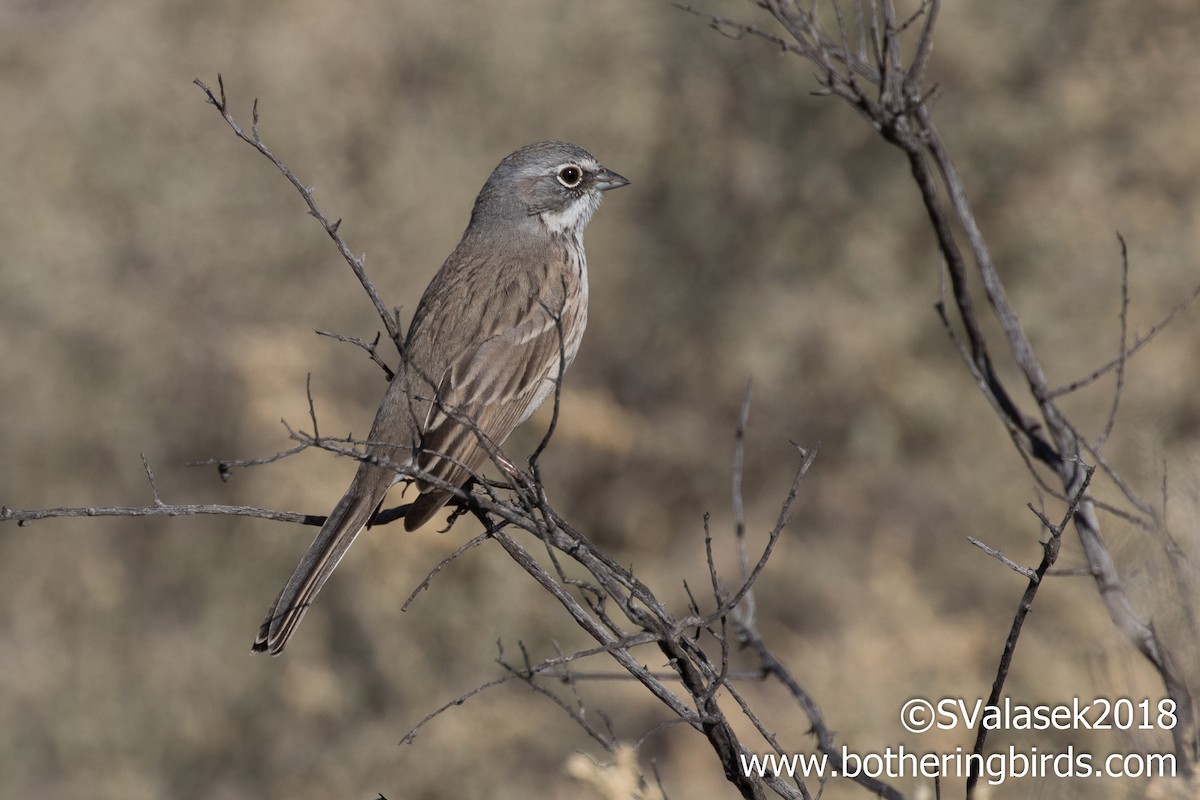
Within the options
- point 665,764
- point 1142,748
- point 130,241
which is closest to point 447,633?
point 665,764

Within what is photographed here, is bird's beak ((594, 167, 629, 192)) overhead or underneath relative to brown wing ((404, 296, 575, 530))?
overhead

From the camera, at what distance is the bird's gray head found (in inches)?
205

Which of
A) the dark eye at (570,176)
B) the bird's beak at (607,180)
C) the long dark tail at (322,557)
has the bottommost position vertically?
the long dark tail at (322,557)

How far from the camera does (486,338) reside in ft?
15.1

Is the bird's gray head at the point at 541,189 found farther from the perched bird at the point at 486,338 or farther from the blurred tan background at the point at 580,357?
the blurred tan background at the point at 580,357

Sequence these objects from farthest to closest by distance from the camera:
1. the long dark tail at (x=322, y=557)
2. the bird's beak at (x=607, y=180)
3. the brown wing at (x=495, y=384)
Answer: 1. the bird's beak at (x=607, y=180)
2. the brown wing at (x=495, y=384)
3. the long dark tail at (x=322, y=557)

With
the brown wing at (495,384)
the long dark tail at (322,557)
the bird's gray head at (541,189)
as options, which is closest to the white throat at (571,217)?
the bird's gray head at (541,189)

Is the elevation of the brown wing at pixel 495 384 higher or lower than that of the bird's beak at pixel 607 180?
lower

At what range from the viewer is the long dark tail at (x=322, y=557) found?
3723 mm

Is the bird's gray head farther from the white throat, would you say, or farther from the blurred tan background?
the blurred tan background

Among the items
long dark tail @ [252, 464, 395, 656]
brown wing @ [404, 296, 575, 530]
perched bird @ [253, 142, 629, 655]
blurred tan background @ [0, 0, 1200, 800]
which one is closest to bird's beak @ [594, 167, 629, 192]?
perched bird @ [253, 142, 629, 655]

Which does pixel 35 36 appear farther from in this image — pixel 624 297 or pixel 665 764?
pixel 665 764

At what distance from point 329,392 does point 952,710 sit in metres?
5.00

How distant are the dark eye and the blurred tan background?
10.5ft
